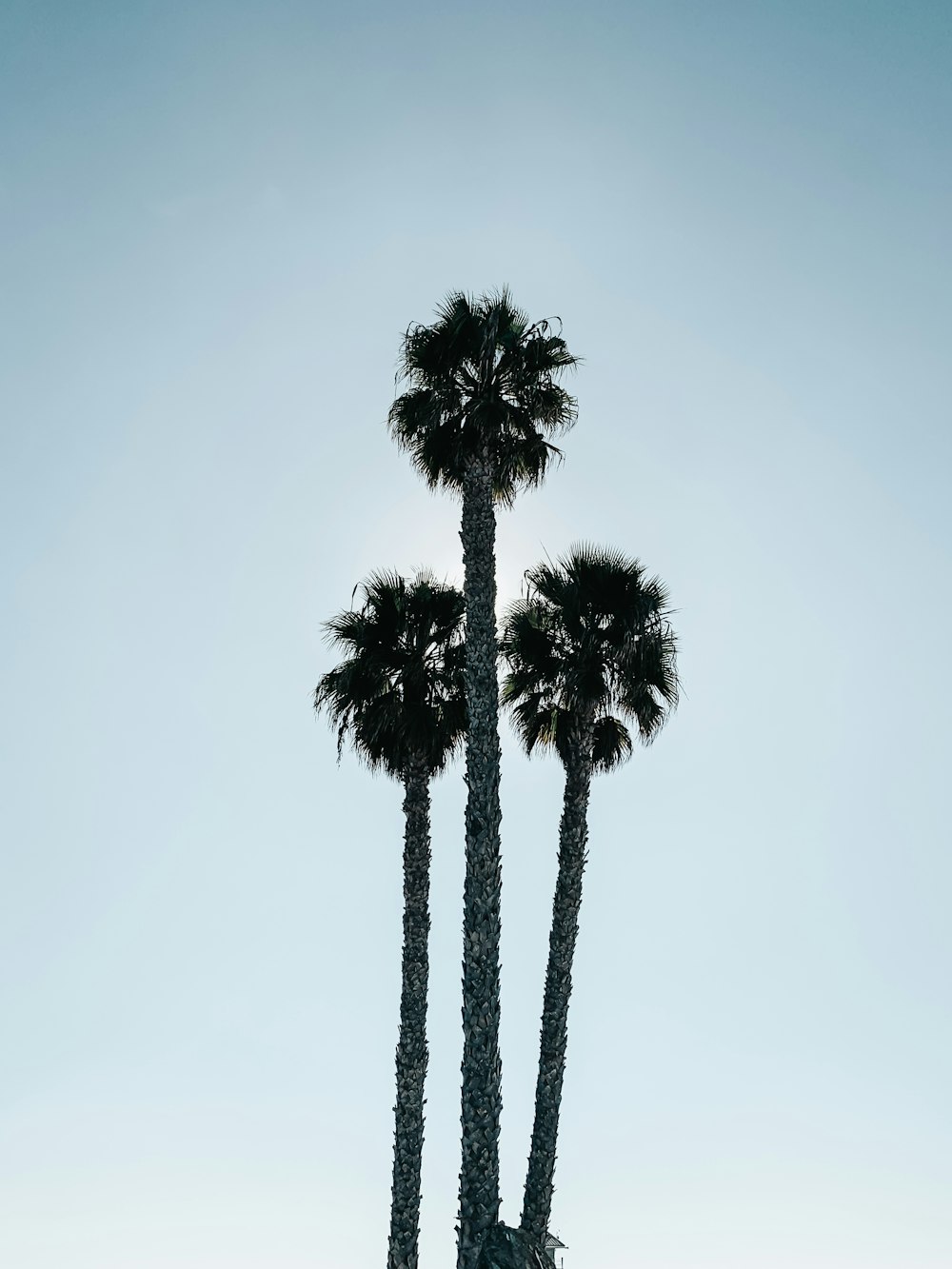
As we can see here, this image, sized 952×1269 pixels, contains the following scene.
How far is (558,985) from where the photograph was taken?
24156 mm

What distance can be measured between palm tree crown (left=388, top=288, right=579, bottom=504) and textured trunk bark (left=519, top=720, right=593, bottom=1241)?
234 inches

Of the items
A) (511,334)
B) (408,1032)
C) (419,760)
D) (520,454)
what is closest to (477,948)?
(408,1032)

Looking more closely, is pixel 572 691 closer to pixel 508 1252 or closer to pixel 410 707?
pixel 410 707

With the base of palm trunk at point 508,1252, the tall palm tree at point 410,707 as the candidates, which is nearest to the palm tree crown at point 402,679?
the tall palm tree at point 410,707

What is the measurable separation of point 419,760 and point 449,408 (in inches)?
296

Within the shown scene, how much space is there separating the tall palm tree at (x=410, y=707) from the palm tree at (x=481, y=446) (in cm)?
271

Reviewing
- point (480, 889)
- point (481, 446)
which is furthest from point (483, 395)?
point (480, 889)

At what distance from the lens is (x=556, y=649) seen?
26531mm

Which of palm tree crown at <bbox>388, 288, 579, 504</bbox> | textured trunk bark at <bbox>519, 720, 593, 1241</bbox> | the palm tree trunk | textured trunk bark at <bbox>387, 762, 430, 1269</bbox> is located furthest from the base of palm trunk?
palm tree crown at <bbox>388, 288, 579, 504</bbox>

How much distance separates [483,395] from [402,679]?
6.38 metres

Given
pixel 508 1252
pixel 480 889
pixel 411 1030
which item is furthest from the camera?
pixel 411 1030

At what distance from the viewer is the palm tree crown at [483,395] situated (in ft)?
81.2

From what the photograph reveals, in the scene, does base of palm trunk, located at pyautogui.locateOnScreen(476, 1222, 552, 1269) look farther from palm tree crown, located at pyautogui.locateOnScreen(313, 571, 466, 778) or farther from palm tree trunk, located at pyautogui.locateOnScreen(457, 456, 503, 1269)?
palm tree crown, located at pyautogui.locateOnScreen(313, 571, 466, 778)

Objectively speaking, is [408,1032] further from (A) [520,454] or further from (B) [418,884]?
(A) [520,454]
